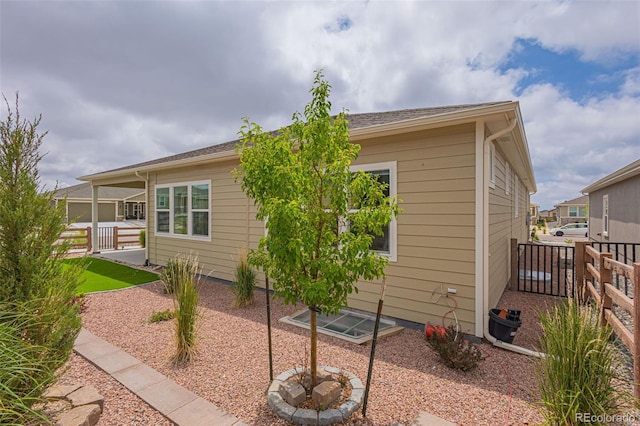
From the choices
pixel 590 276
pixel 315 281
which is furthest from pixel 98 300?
pixel 590 276

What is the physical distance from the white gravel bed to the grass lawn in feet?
7.60

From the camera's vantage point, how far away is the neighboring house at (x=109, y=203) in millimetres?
28453

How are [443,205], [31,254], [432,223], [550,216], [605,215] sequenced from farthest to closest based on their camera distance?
[550,216]
[605,215]
[432,223]
[443,205]
[31,254]

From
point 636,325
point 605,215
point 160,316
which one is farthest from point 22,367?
point 605,215

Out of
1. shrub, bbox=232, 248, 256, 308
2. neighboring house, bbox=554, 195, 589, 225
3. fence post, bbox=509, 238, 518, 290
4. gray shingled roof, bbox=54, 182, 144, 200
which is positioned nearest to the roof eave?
fence post, bbox=509, 238, 518, 290

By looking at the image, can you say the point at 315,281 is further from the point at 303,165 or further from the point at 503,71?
the point at 503,71

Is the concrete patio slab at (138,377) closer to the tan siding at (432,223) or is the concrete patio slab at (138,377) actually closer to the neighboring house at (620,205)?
the tan siding at (432,223)

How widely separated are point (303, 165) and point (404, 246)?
2700mm

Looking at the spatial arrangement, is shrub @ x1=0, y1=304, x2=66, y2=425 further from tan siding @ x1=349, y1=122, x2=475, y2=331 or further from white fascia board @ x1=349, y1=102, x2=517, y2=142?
white fascia board @ x1=349, y1=102, x2=517, y2=142

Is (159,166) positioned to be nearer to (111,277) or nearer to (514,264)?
(111,277)

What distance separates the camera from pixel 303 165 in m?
2.46

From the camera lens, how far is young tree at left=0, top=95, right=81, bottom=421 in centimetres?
217

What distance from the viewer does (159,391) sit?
2672 mm

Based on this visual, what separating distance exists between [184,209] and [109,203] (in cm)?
2890
